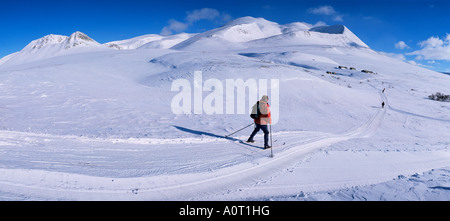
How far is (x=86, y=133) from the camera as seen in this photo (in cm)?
765

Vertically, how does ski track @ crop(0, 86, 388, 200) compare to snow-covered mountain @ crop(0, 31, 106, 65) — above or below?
below

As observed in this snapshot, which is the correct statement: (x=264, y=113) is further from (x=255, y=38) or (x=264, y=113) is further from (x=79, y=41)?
(x=255, y=38)

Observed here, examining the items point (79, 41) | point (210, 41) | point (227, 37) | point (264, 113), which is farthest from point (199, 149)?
point (227, 37)

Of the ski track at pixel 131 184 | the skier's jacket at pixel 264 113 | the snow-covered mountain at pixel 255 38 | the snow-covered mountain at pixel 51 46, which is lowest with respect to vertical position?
the ski track at pixel 131 184

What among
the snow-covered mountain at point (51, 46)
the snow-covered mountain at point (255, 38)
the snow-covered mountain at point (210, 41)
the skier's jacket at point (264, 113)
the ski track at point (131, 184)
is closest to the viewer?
the ski track at point (131, 184)

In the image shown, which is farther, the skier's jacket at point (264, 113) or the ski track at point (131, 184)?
the skier's jacket at point (264, 113)

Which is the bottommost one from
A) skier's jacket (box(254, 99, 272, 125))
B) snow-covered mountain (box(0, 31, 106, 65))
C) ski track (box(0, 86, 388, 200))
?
ski track (box(0, 86, 388, 200))

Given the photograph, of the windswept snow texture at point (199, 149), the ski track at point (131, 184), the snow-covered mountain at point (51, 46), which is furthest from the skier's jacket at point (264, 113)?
the snow-covered mountain at point (51, 46)

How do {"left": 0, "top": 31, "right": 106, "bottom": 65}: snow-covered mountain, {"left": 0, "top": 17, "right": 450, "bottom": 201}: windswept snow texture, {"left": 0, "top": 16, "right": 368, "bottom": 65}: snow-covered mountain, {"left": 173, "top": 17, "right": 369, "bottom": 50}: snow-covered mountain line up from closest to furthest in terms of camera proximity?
{"left": 0, "top": 17, "right": 450, "bottom": 201}: windswept snow texture, {"left": 0, "top": 31, "right": 106, "bottom": 65}: snow-covered mountain, {"left": 0, "top": 16, "right": 368, "bottom": 65}: snow-covered mountain, {"left": 173, "top": 17, "right": 369, "bottom": 50}: snow-covered mountain

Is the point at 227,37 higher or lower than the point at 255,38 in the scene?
lower

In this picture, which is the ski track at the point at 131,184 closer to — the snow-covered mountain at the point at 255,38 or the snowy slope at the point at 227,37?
the snow-covered mountain at the point at 255,38

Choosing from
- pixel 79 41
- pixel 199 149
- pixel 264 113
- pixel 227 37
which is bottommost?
pixel 199 149

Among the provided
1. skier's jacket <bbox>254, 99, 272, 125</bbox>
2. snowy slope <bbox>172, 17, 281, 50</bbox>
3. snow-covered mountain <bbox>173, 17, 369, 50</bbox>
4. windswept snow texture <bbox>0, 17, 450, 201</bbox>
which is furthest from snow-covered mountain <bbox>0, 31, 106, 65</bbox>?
skier's jacket <bbox>254, 99, 272, 125</bbox>

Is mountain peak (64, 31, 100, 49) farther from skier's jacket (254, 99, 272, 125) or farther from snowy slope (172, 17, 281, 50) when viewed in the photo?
skier's jacket (254, 99, 272, 125)
